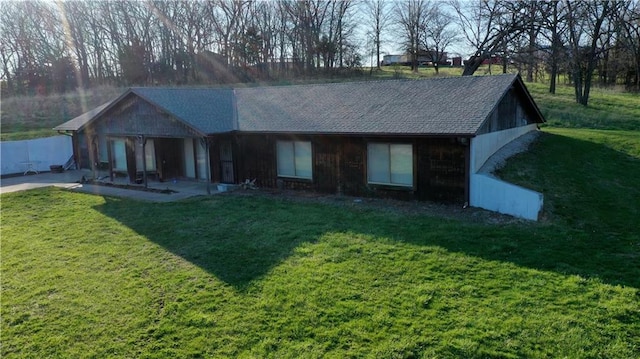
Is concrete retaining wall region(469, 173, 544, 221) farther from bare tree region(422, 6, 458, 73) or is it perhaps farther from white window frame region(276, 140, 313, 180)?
bare tree region(422, 6, 458, 73)

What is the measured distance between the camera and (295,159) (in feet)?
56.1

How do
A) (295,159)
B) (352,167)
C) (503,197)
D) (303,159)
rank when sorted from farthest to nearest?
(295,159) < (303,159) < (352,167) < (503,197)

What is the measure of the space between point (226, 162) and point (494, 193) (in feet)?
35.3

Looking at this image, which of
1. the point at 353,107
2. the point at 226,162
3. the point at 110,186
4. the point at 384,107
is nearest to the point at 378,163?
the point at 384,107

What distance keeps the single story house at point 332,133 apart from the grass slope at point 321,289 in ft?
8.14

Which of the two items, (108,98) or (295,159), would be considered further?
(108,98)

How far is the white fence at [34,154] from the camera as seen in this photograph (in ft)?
77.6

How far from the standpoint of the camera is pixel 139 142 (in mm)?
19891

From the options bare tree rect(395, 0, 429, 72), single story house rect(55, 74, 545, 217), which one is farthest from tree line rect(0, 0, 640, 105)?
single story house rect(55, 74, 545, 217)

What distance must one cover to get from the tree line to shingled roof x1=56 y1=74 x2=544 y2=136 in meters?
23.5

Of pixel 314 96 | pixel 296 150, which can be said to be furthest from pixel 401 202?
pixel 314 96

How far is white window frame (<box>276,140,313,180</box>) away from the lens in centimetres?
1673

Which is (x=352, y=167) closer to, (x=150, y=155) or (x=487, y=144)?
(x=487, y=144)

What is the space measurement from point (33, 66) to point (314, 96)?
39314mm
